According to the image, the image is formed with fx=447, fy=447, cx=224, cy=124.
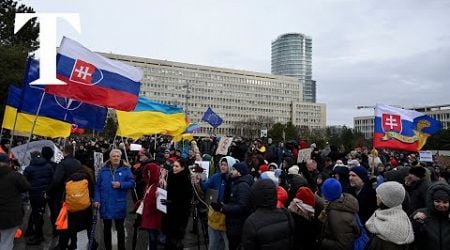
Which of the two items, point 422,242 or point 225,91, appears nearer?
point 422,242

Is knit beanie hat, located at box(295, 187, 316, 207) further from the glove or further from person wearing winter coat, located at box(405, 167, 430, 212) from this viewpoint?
person wearing winter coat, located at box(405, 167, 430, 212)

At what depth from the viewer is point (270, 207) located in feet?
13.9

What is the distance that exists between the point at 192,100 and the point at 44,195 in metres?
130

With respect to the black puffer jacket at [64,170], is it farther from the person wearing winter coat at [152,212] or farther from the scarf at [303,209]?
the scarf at [303,209]

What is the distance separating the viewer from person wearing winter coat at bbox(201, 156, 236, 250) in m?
6.51

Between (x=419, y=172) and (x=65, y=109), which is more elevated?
(x=65, y=109)

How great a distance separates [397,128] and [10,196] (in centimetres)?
813

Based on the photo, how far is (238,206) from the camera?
6074 mm

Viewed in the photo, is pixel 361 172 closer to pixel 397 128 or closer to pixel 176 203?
pixel 176 203

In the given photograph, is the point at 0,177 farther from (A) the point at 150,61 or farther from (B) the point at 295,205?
(A) the point at 150,61

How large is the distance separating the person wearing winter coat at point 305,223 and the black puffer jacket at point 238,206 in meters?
1.09

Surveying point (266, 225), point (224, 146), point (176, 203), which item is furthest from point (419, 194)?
point (224, 146)

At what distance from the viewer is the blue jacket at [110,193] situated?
715 centimetres

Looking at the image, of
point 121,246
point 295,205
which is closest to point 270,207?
point 295,205
